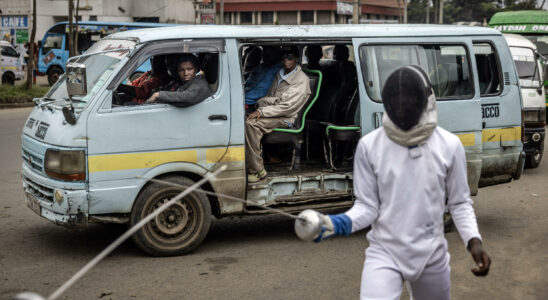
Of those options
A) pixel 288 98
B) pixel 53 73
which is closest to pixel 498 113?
pixel 288 98

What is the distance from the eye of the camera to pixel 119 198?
6078 millimetres

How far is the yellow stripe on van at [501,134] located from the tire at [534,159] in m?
3.83

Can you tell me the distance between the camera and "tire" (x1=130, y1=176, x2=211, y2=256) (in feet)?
20.3

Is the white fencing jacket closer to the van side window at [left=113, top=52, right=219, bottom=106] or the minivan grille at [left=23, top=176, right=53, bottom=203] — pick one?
the van side window at [left=113, top=52, right=219, bottom=106]

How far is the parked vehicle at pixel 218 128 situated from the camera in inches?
237

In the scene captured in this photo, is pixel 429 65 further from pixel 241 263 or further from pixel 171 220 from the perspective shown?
pixel 171 220

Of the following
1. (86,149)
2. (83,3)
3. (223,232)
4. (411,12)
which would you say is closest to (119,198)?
(86,149)

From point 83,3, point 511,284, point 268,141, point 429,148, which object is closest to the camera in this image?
point 429,148

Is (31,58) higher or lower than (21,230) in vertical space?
higher

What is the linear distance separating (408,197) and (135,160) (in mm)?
3350

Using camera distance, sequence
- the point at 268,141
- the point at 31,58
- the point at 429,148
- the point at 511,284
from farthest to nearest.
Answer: the point at 31,58 → the point at 268,141 → the point at 511,284 → the point at 429,148

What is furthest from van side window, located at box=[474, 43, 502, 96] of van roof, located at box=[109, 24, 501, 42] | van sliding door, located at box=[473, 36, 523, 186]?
van roof, located at box=[109, 24, 501, 42]

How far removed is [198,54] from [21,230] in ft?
8.13

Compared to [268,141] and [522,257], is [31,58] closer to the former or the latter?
[268,141]
